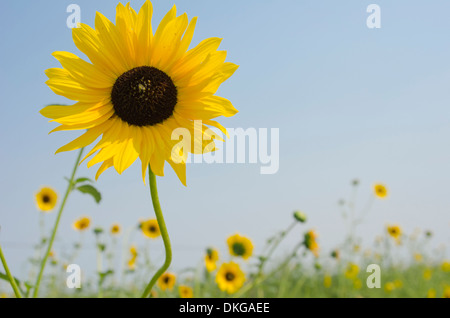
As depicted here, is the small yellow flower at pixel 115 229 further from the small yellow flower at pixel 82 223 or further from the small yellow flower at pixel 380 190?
the small yellow flower at pixel 380 190

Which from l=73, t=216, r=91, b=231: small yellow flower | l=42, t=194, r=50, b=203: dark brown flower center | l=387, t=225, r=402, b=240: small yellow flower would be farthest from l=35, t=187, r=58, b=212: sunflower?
l=387, t=225, r=402, b=240: small yellow flower

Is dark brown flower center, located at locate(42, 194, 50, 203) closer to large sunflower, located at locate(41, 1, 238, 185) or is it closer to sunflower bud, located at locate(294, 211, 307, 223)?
sunflower bud, located at locate(294, 211, 307, 223)

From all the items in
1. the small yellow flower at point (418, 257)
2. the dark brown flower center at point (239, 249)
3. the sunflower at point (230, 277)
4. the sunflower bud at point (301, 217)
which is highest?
the sunflower bud at point (301, 217)

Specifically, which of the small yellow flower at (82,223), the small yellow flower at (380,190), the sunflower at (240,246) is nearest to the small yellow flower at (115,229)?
the small yellow flower at (82,223)

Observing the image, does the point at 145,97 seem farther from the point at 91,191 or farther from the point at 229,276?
the point at 229,276

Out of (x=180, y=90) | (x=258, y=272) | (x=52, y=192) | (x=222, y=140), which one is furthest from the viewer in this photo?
(x=52, y=192)

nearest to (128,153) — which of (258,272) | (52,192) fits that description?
(258,272)

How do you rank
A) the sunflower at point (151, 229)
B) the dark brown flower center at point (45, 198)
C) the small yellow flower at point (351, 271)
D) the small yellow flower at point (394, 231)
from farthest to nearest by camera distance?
the small yellow flower at point (394, 231), the small yellow flower at point (351, 271), the dark brown flower center at point (45, 198), the sunflower at point (151, 229)
